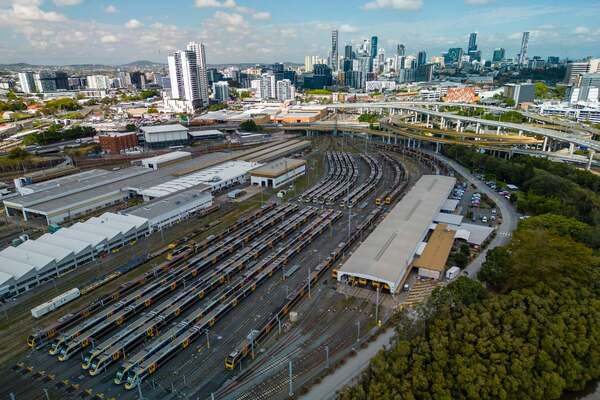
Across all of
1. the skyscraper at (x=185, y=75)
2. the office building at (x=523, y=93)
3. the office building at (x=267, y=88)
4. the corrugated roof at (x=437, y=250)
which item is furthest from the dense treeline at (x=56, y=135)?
the office building at (x=523, y=93)

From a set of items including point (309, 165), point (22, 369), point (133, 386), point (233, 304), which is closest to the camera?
point (133, 386)

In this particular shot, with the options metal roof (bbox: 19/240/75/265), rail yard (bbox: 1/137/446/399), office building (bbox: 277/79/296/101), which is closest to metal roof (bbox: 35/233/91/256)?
metal roof (bbox: 19/240/75/265)

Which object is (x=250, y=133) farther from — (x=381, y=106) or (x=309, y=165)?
(x=381, y=106)

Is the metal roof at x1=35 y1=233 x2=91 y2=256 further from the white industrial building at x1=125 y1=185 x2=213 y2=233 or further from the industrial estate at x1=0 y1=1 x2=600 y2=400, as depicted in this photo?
the white industrial building at x1=125 y1=185 x2=213 y2=233

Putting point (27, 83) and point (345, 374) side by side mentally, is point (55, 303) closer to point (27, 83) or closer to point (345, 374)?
point (345, 374)

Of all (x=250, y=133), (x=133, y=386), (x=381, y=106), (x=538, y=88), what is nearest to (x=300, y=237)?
(x=133, y=386)

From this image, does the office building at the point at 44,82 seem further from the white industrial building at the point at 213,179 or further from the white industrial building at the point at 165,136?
the white industrial building at the point at 213,179
